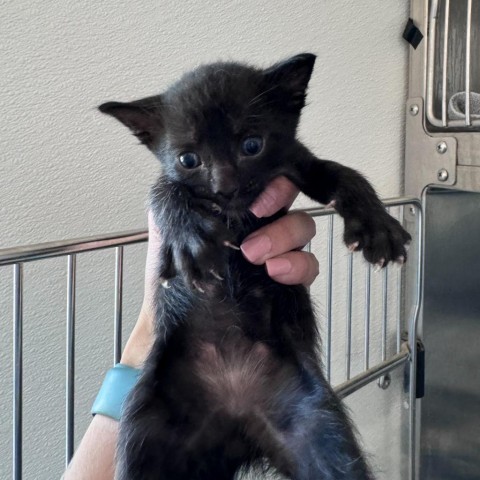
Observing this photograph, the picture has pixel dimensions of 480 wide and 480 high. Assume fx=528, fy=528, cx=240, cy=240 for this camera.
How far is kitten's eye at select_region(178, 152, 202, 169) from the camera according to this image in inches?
30.8

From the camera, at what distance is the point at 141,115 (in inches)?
33.2

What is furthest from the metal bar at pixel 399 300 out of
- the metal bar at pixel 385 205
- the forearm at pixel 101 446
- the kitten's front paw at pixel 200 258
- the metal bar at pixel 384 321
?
the kitten's front paw at pixel 200 258

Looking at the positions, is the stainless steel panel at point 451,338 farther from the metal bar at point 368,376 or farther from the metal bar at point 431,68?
the metal bar at point 368,376

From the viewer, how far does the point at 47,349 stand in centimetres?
113

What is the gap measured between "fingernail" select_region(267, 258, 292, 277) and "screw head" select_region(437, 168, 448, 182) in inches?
34.9

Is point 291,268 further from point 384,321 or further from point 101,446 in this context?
point 384,321

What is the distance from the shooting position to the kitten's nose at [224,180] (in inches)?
29.2

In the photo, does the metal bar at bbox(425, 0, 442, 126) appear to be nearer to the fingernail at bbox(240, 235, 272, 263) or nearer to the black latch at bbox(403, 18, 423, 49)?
the black latch at bbox(403, 18, 423, 49)

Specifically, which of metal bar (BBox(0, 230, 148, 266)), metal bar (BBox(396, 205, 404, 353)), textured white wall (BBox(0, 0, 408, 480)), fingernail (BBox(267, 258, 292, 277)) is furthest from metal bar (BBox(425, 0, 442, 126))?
metal bar (BBox(0, 230, 148, 266))

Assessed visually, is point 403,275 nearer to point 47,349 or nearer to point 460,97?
point 460,97

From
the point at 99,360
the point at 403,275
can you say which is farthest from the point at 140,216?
the point at 403,275

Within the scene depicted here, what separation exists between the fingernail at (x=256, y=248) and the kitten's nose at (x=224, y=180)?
119mm

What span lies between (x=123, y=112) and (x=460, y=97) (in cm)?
109

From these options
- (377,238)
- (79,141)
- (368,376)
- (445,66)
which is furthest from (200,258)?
(445,66)
